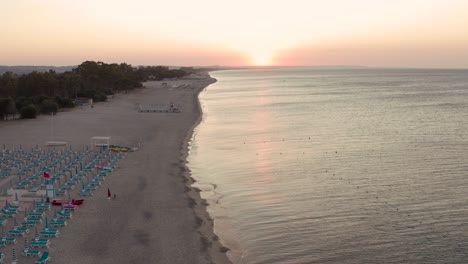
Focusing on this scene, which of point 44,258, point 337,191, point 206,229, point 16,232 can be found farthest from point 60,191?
point 337,191

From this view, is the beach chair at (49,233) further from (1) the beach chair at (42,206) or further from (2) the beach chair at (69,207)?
(1) the beach chair at (42,206)

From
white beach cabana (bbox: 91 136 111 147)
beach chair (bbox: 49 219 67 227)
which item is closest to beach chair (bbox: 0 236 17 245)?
beach chair (bbox: 49 219 67 227)

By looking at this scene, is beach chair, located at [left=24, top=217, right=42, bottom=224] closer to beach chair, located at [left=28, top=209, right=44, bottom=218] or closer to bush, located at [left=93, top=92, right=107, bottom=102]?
beach chair, located at [left=28, top=209, right=44, bottom=218]

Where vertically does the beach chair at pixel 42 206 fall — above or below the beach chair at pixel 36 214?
below

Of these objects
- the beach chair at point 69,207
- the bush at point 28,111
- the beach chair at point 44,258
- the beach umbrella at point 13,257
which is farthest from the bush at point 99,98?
the beach chair at point 44,258

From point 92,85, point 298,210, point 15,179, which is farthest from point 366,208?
point 92,85

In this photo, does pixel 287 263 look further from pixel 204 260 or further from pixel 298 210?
pixel 298 210

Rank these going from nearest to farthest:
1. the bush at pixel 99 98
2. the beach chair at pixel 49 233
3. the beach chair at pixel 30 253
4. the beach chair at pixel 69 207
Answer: the beach chair at pixel 30 253 → the beach chair at pixel 49 233 → the beach chair at pixel 69 207 → the bush at pixel 99 98

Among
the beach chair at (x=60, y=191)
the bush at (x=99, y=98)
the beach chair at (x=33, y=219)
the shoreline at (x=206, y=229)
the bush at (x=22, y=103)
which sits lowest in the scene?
the bush at (x=99, y=98)

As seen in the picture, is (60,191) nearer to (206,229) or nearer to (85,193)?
(85,193)
